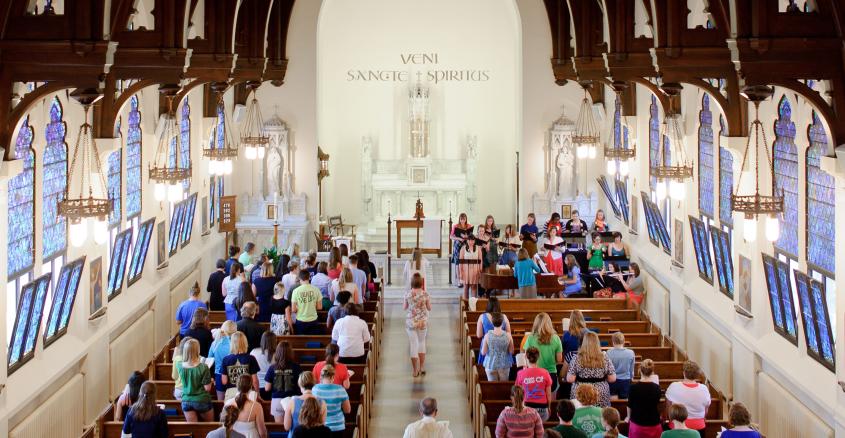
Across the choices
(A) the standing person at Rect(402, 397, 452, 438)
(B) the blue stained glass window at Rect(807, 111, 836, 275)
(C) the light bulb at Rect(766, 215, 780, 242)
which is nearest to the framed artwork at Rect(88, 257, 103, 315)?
(A) the standing person at Rect(402, 397, 452, 438)

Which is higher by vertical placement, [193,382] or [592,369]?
[592,369]

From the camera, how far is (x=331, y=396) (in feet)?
41.6

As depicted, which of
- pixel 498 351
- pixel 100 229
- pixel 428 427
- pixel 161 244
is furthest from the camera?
pixel 161 244

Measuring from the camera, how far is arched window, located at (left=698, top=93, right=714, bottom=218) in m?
20.6

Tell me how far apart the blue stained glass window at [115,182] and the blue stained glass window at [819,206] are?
11.3 metres

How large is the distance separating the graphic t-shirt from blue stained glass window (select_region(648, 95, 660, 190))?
39.9 feet

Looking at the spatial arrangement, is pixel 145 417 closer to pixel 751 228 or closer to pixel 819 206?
pixel 751 228

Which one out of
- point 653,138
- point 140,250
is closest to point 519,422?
point 140,250

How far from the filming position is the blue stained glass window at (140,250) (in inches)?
816

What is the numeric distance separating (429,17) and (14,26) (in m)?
20.5

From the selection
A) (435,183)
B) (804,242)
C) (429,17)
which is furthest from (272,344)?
(429,17)

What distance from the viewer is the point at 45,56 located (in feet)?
44.8

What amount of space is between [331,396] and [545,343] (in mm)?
3229

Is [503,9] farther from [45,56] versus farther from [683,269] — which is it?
[45,56]
